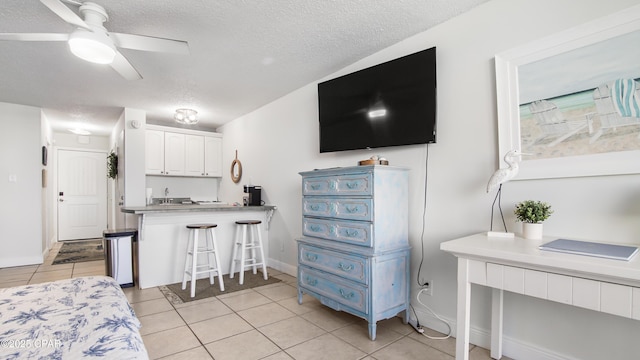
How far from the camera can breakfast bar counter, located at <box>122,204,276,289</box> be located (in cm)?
356

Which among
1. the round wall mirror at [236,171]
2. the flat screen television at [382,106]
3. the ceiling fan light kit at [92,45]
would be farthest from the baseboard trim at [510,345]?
the round wall mirror at [236,171]

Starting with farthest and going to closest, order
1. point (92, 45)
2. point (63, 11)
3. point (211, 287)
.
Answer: point (211, 287), point (92, 45), point (63, 11)

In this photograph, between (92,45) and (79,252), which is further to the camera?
(79,252)

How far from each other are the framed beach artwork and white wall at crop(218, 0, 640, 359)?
7 cm

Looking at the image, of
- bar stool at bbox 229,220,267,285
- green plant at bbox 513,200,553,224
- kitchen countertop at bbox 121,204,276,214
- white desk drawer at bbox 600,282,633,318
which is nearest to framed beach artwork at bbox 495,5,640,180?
green plant at bbox 513,200,553,224

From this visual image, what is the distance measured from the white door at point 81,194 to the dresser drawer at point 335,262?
263 inches

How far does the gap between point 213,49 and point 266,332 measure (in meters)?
2.48

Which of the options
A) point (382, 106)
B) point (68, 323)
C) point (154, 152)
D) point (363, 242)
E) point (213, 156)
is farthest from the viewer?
point (213, 156)

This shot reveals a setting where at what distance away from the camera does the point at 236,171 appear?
551cm

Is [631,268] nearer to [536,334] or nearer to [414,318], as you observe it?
[536,334]

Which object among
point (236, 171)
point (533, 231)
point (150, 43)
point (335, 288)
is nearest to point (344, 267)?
point (335, 288)

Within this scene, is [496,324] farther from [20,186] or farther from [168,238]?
[20,186]

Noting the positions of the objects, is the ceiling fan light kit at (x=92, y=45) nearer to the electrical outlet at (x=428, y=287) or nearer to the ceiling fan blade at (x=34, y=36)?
the ceiling fan blade at (x=34, y=36)

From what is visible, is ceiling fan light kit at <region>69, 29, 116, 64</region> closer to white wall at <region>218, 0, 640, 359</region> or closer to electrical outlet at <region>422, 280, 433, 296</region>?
white wall at <region>218, 0, 640, 359</region>
